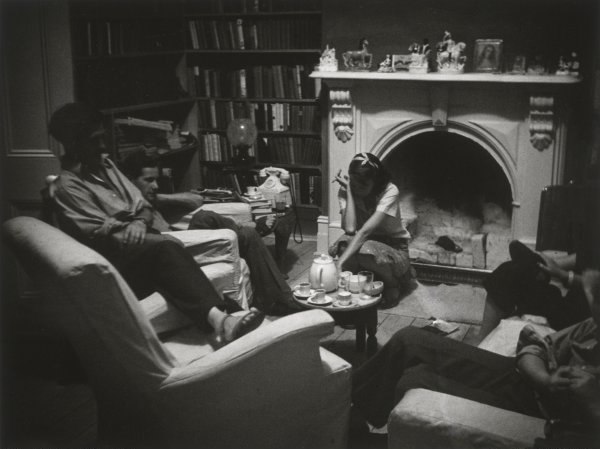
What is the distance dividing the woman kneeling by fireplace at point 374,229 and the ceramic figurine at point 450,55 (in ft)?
2.80

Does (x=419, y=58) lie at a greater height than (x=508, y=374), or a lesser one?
greater

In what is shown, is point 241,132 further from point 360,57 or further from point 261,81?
point 360,57

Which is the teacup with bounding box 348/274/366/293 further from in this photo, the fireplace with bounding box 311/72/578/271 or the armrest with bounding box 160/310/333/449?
the fireplace with bounding box 311/72/578/271

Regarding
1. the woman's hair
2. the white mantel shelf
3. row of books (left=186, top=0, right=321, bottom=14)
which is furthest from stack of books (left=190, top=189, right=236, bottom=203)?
row of books (left=186, top=0, right=321, bottom=14)

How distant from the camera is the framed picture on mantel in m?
4.00

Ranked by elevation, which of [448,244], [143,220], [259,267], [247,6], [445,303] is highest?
[247,6]

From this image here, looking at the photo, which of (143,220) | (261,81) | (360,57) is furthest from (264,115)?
(143,220)

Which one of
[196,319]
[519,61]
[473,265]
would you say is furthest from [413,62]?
[196,319]

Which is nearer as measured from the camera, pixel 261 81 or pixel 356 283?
pixel 356 283

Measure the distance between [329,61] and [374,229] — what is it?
4.26 ft

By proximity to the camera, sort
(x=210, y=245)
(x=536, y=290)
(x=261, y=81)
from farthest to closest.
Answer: (x=261, y=81) → (x=210, y=245) → (x=536, y=290)

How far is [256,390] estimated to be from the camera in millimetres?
1963

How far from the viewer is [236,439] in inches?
79.8

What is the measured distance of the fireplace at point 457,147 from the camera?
4.04 meters
